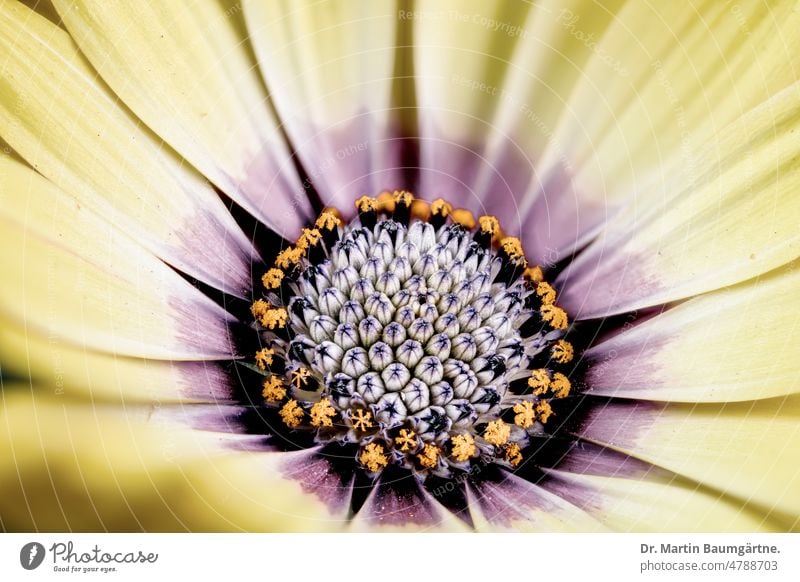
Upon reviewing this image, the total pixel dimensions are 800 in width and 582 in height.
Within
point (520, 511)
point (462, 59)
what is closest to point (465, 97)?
point (462, 59)

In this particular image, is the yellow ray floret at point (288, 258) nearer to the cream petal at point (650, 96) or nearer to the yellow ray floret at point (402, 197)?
the yellow ray floret at point (402, 197)

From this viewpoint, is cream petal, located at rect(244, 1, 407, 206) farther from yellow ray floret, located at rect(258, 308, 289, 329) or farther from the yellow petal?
yellow ray floret, located at rect(258, 308, 289, 329)

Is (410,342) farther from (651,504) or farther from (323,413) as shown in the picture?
(651,504)

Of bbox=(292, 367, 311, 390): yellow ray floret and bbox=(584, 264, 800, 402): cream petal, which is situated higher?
bbox=(584, 264, 800, 402): cream petal

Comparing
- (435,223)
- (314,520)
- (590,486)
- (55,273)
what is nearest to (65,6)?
(55,273)

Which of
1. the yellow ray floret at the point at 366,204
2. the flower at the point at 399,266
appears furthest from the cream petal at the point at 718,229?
the yellow ray floret at the point at 366,204

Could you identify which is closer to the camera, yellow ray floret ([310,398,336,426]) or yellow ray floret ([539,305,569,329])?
yellow ray floret ([310,398,336,426])
